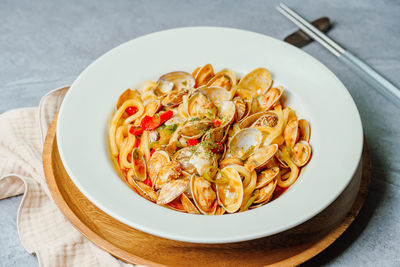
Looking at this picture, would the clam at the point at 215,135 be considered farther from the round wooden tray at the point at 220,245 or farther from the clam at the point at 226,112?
the round wooden tray at the point at 220,245

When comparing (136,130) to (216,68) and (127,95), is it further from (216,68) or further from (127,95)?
(216,68)

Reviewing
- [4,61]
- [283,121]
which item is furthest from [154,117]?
[4,61]

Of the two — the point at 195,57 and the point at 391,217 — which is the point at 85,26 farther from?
the point at 391,217

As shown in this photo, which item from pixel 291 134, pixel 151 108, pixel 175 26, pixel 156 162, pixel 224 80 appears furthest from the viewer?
pixel 175 26

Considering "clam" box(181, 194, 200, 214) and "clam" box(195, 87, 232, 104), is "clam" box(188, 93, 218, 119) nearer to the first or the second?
"clam" box(195, 87, 232, 104)

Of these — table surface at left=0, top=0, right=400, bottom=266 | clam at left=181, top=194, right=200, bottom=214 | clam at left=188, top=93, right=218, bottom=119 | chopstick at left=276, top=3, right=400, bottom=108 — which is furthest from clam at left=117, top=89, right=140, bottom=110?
chopstick at left=276, top=3, right=400, bottom=108

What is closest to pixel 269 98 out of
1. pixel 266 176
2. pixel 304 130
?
pixel 304 130

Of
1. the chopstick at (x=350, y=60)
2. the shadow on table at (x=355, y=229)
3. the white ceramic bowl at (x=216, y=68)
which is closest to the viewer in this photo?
the white ceramic bowl at (x=216, y=68)

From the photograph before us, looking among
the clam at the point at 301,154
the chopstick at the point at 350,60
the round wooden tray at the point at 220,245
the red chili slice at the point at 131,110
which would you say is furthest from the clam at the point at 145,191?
the chopstick at the point at 350,60
